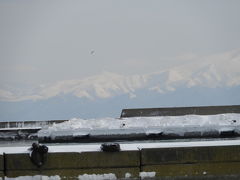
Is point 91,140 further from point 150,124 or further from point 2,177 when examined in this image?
point 2,177

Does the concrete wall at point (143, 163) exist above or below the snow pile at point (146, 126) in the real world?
below

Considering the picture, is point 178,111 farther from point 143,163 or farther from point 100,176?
point 100,176

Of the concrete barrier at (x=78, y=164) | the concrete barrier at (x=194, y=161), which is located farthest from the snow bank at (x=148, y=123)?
the concrete barrier at (x=78, y=164)

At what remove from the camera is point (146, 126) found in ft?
37.7

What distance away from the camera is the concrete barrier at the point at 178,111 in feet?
69.0

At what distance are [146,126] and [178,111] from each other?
10239 millimetres

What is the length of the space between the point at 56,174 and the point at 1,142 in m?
10.2

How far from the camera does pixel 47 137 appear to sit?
10352 mm

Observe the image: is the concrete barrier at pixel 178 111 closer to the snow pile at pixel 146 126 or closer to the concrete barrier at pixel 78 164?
the snow pile at pixel 146 126

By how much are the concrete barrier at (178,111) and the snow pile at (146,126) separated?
8.40 meters

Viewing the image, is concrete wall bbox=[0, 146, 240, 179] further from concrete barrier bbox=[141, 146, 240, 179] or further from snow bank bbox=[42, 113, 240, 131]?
snow bank bbox=[42, 113, 240, 131]

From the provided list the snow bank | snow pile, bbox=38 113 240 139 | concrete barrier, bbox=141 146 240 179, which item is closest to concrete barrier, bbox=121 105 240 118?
the snow bank

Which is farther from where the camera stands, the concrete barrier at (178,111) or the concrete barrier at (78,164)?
the concrete barrier at (178,111)

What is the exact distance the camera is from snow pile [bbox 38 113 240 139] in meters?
10.4
